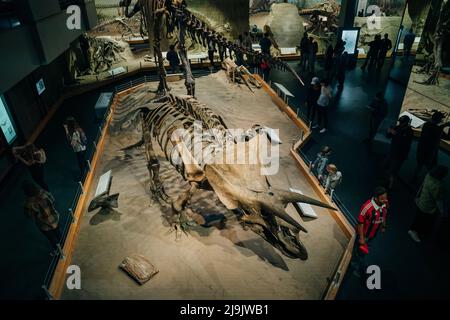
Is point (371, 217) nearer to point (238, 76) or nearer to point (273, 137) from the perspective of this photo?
point (273, 137)

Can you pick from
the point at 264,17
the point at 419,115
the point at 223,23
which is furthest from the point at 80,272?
the point at 264,17

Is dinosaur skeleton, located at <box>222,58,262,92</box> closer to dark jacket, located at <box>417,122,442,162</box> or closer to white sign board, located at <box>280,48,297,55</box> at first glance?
white sign board, located at <box>280,48,297,55</box>

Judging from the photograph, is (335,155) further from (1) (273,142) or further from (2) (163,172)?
(2) (163,172)

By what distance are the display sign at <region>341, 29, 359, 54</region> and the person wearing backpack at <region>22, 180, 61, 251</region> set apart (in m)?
11.5

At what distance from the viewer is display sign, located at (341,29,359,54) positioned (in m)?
12.0

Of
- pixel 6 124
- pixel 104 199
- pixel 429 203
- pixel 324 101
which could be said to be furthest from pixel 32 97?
pixel 429 203

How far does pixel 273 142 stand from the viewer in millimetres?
7316

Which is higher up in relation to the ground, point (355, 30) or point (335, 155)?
point (355, 30)

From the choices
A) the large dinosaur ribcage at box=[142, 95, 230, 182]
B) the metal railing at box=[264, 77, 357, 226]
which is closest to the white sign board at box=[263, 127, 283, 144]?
the metal railing at box=[264, 77, 357, 226]

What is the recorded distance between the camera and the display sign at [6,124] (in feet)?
23.3

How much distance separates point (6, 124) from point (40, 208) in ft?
13.3

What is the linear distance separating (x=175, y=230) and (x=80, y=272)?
1.42 metres

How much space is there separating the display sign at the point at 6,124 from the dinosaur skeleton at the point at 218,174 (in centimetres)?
330

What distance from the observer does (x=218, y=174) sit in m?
3.89
